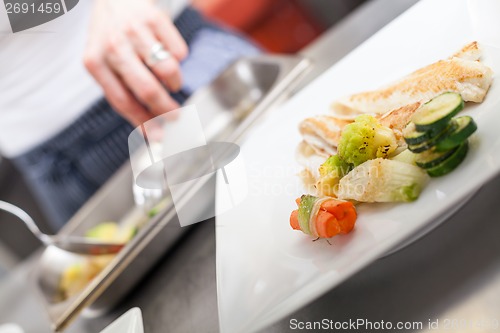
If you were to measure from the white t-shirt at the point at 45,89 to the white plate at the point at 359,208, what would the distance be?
1.74 feet

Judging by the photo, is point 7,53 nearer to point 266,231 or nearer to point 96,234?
point 96,234

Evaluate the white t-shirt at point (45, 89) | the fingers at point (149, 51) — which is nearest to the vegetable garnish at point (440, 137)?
the fingers at point (149, 51)

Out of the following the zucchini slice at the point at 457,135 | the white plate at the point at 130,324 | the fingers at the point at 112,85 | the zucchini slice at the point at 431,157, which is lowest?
the white plate at the point at 130,324

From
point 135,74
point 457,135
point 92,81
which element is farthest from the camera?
point 92,81

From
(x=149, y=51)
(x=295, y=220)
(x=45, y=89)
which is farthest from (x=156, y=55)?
(x=45, y=89)

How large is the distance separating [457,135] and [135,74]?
0.41 meters

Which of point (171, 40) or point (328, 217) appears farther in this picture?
point (171, 40)

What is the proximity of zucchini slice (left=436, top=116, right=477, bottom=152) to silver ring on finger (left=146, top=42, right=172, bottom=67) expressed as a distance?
1.32 ft

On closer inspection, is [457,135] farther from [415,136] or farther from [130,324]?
[130,324]

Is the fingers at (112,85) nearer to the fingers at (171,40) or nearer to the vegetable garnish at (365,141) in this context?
the fingers at (171,40)

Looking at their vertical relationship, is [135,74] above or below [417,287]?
above

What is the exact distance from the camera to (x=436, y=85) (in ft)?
1.49

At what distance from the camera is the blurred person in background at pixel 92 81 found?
29.0 inches

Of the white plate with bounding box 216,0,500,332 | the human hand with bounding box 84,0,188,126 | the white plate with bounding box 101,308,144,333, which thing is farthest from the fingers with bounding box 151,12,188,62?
the white plate with bounding box 101,308,144,333
